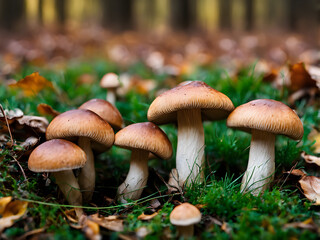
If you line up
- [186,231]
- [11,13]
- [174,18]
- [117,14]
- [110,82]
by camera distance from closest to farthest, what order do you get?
[186,231], [110,82], [174,18], [11,13], [117,14]

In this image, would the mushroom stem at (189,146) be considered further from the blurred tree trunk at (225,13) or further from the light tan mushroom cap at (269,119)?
the blurred tree trunk at (225,13)

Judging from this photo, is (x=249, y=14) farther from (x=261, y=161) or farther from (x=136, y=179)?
(x=136, y=179)

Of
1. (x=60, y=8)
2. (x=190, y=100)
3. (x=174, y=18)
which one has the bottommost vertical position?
(x=190, y=100)

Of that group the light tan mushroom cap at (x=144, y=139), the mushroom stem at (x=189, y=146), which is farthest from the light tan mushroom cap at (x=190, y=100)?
the mushroom stem at (x=189, y=146)

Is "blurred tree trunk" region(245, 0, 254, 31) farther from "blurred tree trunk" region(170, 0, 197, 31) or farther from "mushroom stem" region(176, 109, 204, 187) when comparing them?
"mushroom stem" region(176, 109, 204, 187)

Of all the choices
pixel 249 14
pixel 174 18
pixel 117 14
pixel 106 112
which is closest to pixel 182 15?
pixel 174 18

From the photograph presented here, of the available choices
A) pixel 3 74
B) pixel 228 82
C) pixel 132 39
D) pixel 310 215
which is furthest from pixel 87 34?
pixel 310 215

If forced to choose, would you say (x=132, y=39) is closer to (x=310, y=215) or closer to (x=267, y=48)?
(x=267, y=48)

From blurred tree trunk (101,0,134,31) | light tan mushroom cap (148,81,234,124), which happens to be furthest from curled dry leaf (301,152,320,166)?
blurred tree trunk (101,0,134,31)
